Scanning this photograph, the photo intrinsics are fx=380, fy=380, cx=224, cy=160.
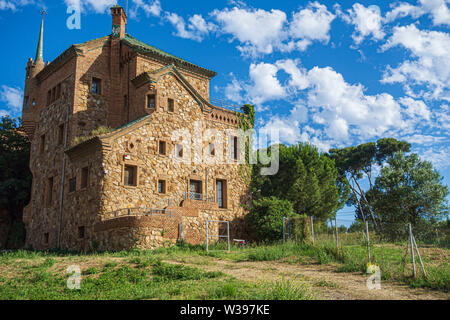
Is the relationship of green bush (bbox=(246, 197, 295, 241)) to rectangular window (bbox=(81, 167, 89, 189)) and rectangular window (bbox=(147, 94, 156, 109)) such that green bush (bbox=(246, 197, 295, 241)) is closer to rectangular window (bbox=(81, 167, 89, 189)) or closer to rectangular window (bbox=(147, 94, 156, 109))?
rectangular window (bbox=(147, 94, 156, 109))

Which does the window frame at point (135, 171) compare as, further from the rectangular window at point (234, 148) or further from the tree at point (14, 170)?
the tree at point (14, 170)

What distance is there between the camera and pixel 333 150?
178 feet

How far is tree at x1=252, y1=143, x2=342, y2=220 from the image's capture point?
109ft

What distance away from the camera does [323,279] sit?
12.6 m

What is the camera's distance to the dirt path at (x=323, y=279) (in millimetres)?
10539

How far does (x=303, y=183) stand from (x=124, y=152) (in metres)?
16.9

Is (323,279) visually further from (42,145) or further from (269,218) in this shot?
(42,145)

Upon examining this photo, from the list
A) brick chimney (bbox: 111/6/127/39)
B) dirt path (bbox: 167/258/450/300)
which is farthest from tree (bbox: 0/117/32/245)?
dirt path (bbox: 167/258/450/300)

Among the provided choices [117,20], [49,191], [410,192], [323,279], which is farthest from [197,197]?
[410,192]

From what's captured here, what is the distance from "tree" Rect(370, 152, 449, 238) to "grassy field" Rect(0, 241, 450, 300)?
736 inches

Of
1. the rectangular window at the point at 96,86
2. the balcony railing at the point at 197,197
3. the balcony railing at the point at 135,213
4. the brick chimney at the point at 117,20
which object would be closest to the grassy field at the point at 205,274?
the balcony railing at the point at 135,213

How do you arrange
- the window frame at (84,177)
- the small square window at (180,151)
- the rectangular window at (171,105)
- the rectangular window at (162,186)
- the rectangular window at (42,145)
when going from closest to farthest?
the window frame at (84,177), the rectangular window at (162,186), the small square window at (180,151), the rectangular window at (171,105), the rectangular window at (42,145)

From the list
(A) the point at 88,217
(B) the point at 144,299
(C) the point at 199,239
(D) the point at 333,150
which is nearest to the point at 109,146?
(A) the point at 88,217

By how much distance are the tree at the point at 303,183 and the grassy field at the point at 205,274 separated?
14056 millimetres
